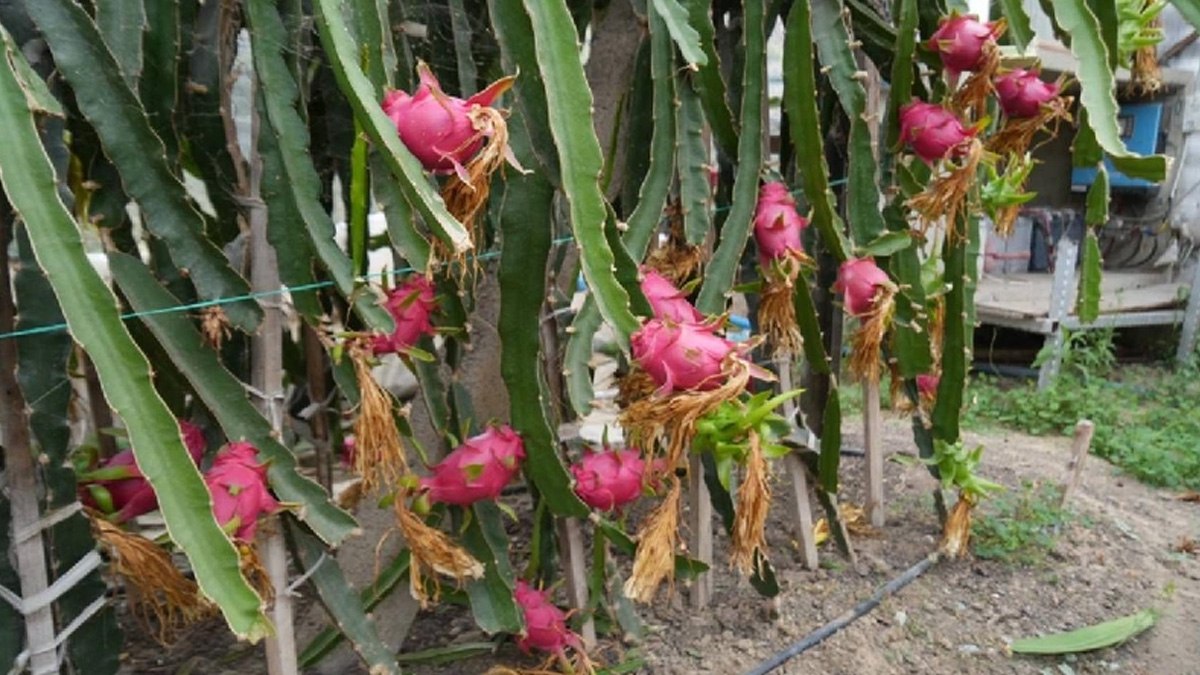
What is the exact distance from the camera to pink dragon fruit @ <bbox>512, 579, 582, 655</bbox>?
1254 millimetres

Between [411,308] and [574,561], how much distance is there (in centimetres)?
42

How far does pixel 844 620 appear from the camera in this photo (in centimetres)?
156

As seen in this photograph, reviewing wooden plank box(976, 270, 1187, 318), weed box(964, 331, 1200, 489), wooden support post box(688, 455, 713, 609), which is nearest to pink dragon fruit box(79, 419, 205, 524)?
wooden support post box(688, 455, 713, 609)

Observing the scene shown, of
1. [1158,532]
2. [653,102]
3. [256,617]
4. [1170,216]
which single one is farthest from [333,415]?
[1170,216]

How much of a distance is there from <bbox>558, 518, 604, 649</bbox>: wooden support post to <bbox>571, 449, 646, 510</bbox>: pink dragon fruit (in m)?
0.10

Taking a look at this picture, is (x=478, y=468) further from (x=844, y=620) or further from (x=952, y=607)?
(x=952, y=607)

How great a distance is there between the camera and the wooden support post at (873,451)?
1790 mm

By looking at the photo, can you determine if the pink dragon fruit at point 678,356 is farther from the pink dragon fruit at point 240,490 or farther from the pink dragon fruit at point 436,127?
the pink dragon fruit at point 240,490

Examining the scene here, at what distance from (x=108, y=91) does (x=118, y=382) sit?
1.01 feet

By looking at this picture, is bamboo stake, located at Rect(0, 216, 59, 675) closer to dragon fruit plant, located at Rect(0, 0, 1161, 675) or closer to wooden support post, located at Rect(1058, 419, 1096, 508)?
dragon fruit plant, located at Rect(0, 0, 1161, 675)

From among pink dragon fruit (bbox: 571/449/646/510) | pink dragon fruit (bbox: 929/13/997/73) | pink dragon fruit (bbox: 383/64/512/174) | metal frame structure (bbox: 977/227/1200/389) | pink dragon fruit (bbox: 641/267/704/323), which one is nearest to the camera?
pink dragon fruit (bbox: 383/64/512/174)

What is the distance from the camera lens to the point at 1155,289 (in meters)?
4.64

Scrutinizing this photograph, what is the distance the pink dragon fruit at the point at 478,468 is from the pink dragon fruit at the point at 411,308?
14 centimetres

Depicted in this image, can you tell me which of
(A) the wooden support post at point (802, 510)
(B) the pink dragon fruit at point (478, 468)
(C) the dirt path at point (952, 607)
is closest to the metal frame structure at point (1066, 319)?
(C) the dirt path at point (952, 607)
